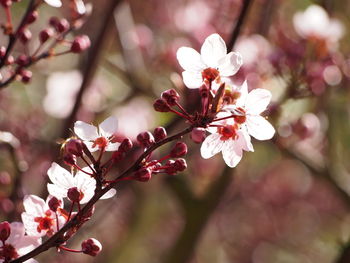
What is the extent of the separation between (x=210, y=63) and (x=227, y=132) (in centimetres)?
15

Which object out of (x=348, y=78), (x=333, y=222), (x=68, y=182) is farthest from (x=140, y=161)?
(x=333, y=222)

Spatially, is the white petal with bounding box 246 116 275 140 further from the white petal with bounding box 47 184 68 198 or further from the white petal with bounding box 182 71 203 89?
the white petal with bounding box 47 184 68 198

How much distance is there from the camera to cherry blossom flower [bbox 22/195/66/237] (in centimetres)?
122

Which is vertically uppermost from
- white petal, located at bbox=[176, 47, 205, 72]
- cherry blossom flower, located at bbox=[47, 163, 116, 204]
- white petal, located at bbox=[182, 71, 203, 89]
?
white petal, located at bbox=[176, 47, 205, 72]

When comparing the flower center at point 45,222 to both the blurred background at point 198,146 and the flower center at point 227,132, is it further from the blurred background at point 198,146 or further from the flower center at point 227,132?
the blurred background at point 198,146

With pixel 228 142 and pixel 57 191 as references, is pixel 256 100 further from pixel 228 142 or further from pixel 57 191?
pixel 57 191

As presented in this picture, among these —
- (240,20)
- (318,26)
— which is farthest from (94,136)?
(318,26)

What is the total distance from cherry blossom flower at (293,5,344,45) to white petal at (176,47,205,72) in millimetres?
1635

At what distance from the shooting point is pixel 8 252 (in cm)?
117

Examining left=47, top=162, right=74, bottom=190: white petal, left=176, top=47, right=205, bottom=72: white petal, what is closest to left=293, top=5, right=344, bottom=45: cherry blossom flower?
left=176, top=47, right=205, bottom=72: white petal

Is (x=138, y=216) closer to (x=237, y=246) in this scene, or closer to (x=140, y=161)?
(x=237, y=246)

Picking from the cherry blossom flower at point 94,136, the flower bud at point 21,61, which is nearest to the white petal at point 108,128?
the cherry blossom flower at point 94,136

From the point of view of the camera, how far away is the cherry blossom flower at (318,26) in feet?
9.08

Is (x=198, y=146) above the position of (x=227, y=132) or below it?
below
